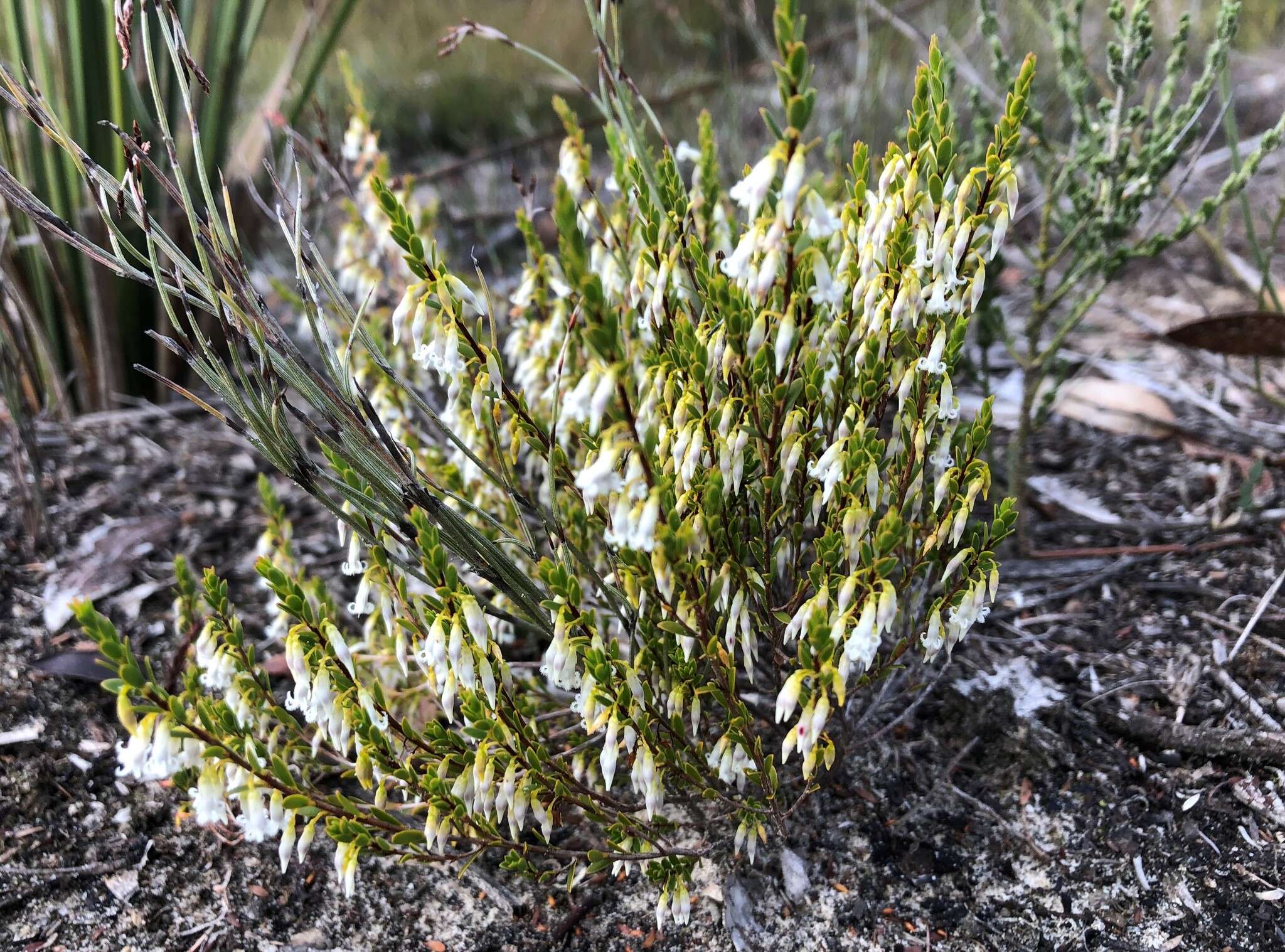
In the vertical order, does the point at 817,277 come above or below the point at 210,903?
above

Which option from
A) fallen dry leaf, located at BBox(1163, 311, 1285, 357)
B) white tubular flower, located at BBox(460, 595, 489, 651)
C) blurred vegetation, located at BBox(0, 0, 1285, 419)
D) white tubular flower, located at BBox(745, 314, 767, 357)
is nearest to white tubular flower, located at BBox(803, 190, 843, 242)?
white tubular flower, located at BBox(745, 314, 767, 357)

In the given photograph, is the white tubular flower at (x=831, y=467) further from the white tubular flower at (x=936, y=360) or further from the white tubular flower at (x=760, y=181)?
the white tubular flower at (x=760, y=181)

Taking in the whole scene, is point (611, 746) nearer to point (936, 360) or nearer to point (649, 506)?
point (649, 506)

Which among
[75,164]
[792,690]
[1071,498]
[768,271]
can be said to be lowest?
[1071,498]

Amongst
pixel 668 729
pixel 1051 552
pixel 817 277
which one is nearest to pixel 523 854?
pixel 668 729

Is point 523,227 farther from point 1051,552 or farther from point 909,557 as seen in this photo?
point 1051,552

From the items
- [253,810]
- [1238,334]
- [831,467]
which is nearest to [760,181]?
[831,467]

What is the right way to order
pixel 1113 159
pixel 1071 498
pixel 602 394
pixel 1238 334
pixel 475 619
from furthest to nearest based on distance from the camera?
pixel 1071 498 < pixel 1238 334 < pixel 1113 159 < pixel 475 619 < pixel 602 394
